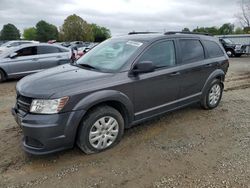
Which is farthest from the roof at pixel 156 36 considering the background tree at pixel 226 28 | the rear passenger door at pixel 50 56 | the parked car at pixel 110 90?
the background tree at pixel 226 28

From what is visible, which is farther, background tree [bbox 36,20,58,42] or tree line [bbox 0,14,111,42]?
background tree [bbox 36,20,58,42]

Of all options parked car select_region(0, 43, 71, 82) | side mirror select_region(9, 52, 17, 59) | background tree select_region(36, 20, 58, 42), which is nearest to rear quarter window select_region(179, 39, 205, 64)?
parked car select_region(0, 43, 71, 82)

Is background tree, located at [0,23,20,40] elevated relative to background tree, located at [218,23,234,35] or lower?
lower

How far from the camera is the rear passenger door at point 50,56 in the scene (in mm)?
9539

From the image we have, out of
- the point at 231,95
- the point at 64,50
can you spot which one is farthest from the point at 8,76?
the point at 231,95

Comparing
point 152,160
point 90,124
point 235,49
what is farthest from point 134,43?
point 235,49

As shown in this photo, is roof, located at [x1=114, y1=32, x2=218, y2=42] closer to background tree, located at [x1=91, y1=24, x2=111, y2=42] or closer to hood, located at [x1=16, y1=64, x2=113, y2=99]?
hood, located at [x1=16, y1=64, x2=113, y2=99]

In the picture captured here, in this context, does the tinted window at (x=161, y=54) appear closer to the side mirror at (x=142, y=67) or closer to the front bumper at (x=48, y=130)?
the side mirror at (x=142, y=67)

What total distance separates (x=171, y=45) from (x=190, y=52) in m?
0.57

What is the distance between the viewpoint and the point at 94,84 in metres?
3.46

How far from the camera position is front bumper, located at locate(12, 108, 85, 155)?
312 cm

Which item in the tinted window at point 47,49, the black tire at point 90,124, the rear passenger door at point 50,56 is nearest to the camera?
the black tire at point 90,124

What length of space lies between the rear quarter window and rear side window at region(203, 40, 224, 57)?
0.23 m

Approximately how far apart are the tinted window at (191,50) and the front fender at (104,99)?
4.99ft
